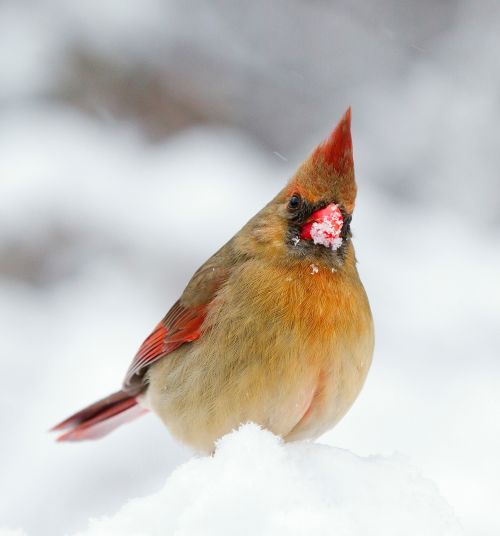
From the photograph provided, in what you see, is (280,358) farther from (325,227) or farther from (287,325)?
(325,227)

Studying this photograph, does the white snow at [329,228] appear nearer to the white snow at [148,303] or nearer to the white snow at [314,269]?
the white snow at [314,269]

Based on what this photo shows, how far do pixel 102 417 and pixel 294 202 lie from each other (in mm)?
1186

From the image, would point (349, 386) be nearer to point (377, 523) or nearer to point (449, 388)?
point (377, 523)

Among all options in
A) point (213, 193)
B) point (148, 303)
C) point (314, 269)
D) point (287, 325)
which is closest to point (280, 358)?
point (287, 325)

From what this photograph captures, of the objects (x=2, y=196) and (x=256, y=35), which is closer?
(x=2, y=196)

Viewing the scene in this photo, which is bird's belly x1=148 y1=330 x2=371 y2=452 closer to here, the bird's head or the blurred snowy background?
the bird's head

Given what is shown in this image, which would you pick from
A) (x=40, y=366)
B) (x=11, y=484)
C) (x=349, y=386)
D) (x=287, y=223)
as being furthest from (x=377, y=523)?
(x=40, y=366)

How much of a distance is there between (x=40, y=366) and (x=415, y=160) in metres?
2.67

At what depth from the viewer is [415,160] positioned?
5602 mm

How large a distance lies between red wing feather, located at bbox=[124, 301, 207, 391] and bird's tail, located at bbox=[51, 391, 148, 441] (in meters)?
0.08

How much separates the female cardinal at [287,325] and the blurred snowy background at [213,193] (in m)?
1.54

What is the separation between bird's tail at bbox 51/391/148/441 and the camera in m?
3.09

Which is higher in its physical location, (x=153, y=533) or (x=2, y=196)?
(x=2, y=196)

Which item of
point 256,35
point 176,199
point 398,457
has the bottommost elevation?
point 398,457
